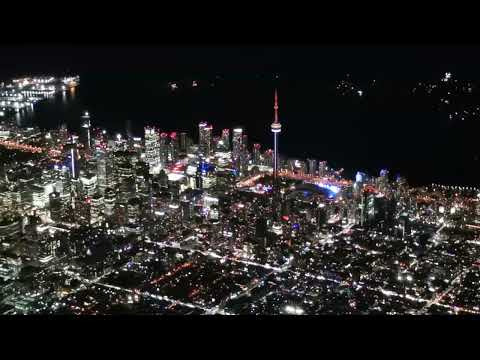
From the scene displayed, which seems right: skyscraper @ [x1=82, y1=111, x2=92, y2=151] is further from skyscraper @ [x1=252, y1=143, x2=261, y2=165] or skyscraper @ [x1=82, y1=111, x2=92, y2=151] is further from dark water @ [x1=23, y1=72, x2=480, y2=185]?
skyscraper @ [x1=252, y1=143, x2=261, y2=165]

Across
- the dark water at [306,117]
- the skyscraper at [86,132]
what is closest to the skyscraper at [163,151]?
the dark water at [306,117]

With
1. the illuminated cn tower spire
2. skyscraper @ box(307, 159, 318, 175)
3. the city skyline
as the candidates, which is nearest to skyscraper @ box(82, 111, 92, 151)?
the city skyline

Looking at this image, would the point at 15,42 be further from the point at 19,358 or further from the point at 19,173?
the point at 19,173

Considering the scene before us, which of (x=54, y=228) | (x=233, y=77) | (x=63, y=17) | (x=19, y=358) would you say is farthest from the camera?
(x=233, y=77)

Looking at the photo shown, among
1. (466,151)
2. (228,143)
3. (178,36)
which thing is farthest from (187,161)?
(178,36)

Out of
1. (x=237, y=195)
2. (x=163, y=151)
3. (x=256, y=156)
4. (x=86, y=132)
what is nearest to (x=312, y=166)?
(x=256, y=156)

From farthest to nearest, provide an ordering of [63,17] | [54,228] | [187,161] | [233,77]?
[233,77] < [187,161] < [54,228] < [63,17]

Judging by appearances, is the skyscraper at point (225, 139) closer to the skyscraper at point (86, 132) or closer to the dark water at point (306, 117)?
the dark water at point (306, 117)

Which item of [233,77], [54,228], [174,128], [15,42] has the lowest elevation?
[54,228]

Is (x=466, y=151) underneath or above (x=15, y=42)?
underneath
